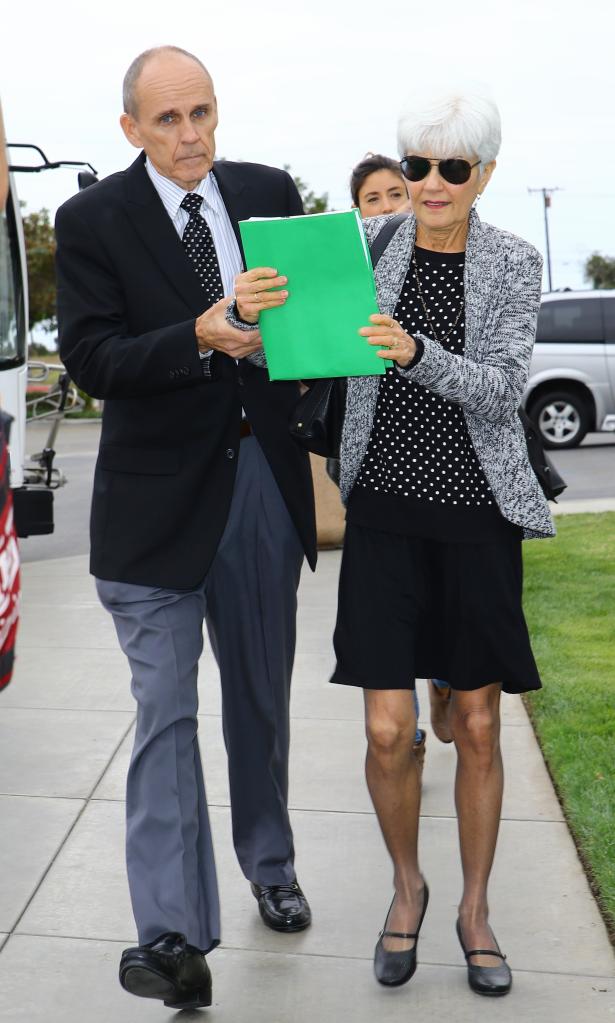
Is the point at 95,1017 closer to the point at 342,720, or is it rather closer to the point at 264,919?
the point at 264,919

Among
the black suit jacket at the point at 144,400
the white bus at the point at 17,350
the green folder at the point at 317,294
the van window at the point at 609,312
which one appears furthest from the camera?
the van window at the point at 609,312

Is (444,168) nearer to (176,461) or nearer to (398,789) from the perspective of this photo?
(176,461)

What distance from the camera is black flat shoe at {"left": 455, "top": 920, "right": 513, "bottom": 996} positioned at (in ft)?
11.4

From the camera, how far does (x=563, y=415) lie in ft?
63.5

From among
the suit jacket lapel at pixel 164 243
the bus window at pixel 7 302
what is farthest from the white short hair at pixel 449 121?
the bus window at pixel 7 302

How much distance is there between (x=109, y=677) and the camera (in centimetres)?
677

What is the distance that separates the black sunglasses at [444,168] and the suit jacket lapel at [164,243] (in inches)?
23.0

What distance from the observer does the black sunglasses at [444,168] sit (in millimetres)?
3289

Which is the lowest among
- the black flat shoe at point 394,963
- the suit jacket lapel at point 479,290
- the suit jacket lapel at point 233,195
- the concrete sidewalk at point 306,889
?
the concrete sidewalk at point 306,889

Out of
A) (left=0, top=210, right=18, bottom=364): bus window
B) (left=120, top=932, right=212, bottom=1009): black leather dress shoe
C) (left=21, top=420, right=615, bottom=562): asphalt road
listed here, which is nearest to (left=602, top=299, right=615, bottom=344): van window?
(left=21, top=420, right=615, bottom=562): asphalt road

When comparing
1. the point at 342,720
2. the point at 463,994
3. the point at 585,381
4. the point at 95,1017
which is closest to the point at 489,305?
the point at 463,994

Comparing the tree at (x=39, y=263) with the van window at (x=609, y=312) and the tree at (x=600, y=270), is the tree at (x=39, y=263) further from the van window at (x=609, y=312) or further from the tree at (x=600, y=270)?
the tree at (x=600, y=270)

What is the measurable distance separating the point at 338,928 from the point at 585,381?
15887mm

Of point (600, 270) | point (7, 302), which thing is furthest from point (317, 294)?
point (600, 270)
